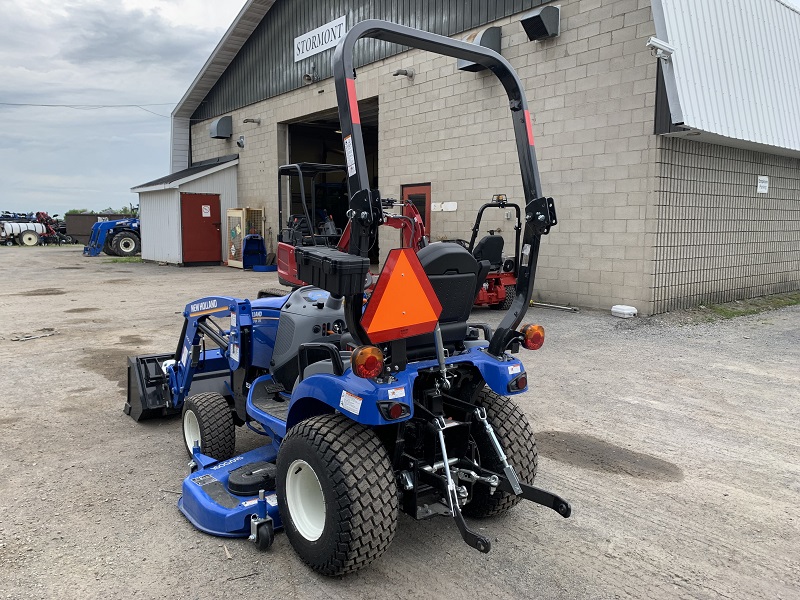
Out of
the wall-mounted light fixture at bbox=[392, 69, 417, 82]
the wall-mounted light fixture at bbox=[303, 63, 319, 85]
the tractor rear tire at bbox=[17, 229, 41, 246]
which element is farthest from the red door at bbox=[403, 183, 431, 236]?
the tractor rear tire at bbox=[17, 229, 41, 246]

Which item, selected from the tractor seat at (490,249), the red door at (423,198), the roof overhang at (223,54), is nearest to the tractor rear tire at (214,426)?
the tractor seat at (490,249)

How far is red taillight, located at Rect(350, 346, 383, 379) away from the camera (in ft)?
8.42

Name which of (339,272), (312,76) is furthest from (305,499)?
(312,76)

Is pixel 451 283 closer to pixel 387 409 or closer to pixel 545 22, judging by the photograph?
pixel 387 409

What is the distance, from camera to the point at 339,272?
96.7 inches

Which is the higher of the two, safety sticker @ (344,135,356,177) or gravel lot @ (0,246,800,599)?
safety sticker @ (344,135,356,177)

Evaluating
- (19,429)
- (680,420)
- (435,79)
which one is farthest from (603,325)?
(19,429)

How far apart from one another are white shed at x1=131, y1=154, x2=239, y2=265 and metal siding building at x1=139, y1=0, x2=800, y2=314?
25.5ft

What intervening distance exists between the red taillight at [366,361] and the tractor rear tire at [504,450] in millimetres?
751

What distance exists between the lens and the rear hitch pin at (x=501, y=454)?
279cm

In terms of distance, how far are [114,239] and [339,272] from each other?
80.1 ft

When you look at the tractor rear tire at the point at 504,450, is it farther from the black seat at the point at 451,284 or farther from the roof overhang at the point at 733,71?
the roof overhang at the point at 733,71

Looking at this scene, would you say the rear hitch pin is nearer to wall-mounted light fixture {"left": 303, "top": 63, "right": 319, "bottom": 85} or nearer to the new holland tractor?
the new holland tractor

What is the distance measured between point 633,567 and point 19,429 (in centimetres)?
426
